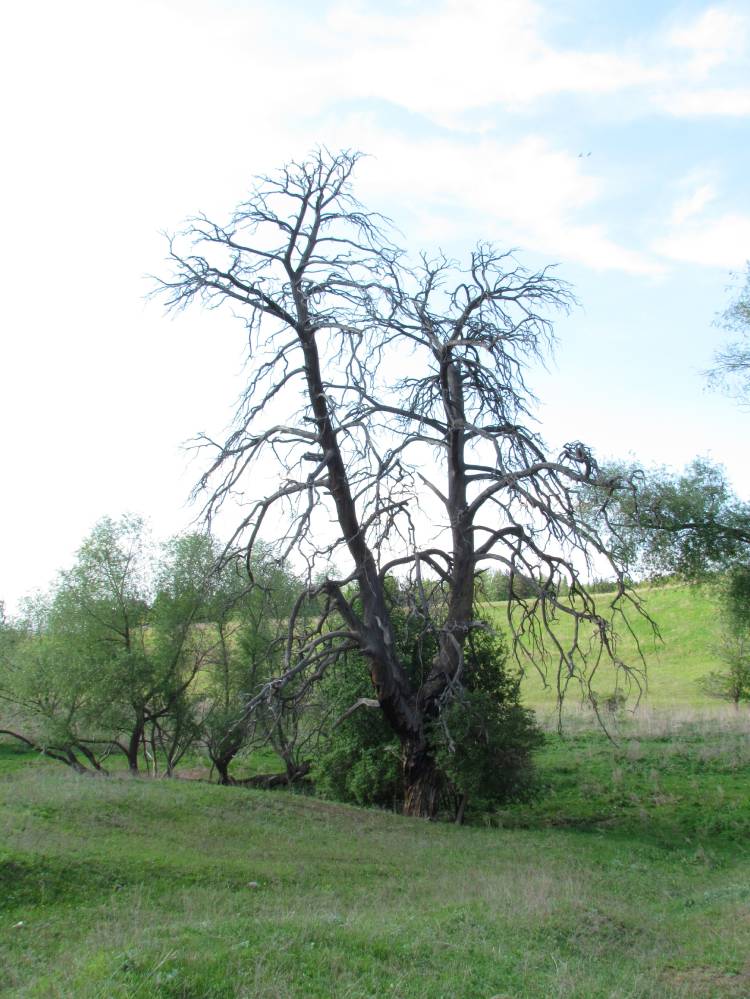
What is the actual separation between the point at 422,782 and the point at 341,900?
367 inches

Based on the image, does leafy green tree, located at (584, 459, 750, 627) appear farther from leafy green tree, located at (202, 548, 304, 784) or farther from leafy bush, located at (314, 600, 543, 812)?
leafy green tree, located at (202, 548, 304, 784)

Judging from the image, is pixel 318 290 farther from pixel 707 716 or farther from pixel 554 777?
pixel 707 716

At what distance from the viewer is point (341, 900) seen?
33.3 feet

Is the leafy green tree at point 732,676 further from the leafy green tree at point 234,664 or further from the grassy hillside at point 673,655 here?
the leafy green tree at point 234,664

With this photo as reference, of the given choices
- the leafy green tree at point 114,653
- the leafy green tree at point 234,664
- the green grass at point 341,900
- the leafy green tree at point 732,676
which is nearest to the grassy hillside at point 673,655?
the leafy green tree at point 732,676

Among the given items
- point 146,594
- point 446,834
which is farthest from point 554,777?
point 146,594

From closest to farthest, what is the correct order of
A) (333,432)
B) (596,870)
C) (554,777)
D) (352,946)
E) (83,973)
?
(83,973)
(352,946)
(596,870)
(333,432)
(554,777)

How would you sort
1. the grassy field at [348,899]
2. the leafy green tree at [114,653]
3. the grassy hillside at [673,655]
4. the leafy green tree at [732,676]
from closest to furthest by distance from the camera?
1. the grassy field at [348,899]
2. the leafy green tree at [114,653]
3. the leafy green tree at [732,676]
4. the grassy hillside at [673,655]

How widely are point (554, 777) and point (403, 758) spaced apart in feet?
28.6

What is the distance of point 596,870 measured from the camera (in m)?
14.0

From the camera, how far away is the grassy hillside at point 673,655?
4819cm

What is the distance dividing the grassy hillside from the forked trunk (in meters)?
24.5

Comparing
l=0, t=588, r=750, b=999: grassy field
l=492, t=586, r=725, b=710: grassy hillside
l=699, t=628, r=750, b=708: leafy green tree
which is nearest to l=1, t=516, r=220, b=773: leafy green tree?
l=0, t=588, r=750, b=999: grassy field

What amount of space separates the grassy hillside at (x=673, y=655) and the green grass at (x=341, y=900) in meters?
27.9
